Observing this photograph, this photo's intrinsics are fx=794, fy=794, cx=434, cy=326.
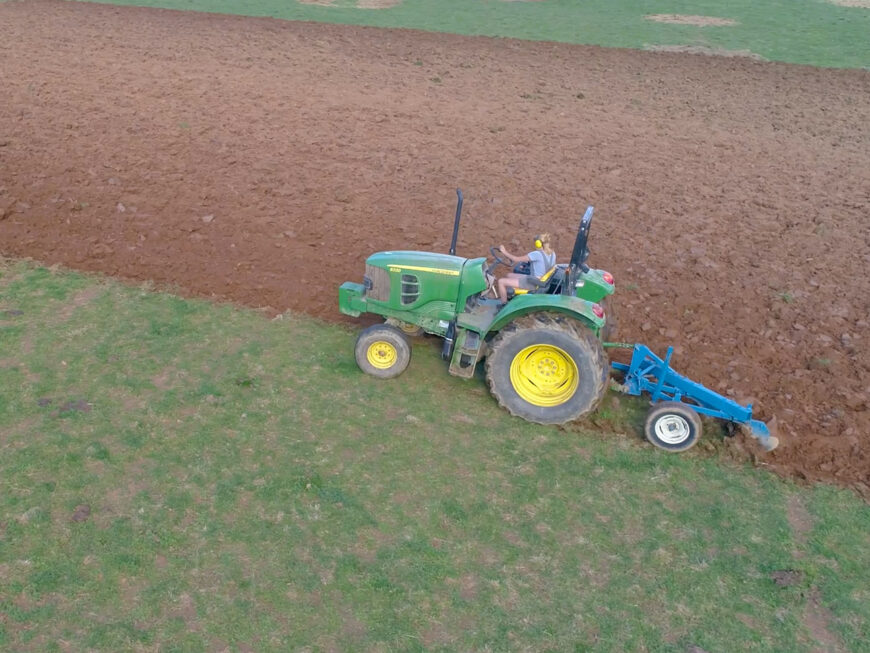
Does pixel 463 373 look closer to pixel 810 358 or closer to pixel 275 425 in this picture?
pixel 275 425

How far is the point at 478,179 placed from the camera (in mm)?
14352

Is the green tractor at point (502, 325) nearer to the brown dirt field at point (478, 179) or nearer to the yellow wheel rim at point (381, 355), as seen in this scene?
the yellow wheel rim at point (381, 355)

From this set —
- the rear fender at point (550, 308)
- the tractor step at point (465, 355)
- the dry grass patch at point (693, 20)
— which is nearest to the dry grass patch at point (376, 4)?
the dry grass patch at point (693, 20)

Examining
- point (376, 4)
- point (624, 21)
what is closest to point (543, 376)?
point (624, 21)

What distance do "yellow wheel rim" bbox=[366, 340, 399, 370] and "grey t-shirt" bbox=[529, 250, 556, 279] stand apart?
5.81 ft

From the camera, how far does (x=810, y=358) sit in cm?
969

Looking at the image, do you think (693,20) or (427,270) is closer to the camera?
(427,270)

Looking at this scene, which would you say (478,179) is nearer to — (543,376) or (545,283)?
(545,283)

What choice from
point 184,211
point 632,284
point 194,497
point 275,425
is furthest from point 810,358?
point 184,211

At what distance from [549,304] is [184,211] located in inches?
283

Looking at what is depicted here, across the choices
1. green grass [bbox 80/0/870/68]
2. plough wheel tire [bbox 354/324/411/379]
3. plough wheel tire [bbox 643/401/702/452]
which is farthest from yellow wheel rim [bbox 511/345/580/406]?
green grass [bbox 80/0/870/68]

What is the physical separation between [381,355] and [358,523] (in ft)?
7.90

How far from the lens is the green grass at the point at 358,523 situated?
19.6 ft

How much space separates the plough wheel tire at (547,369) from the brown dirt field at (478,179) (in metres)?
1.99
